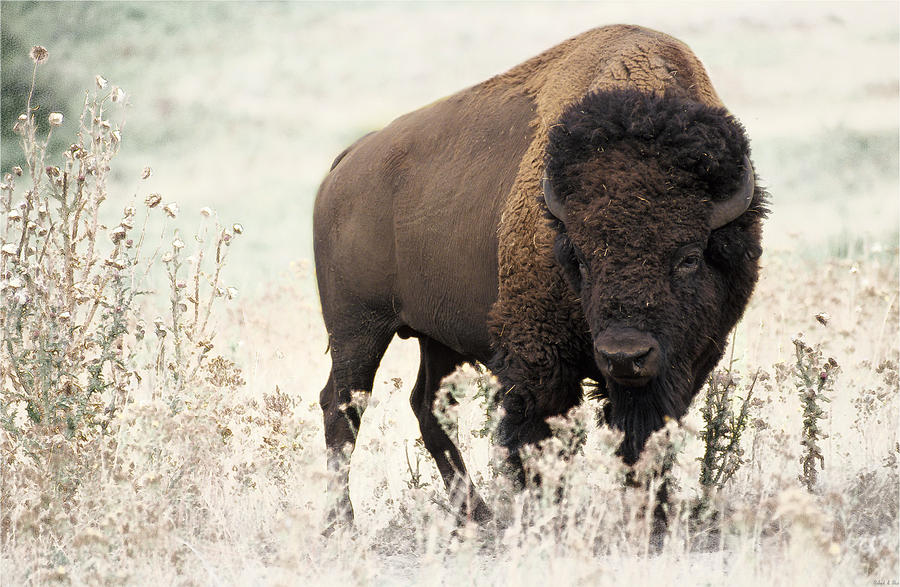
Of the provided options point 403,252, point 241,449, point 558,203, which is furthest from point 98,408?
point 558,203

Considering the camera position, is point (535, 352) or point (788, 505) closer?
point (788, 505)

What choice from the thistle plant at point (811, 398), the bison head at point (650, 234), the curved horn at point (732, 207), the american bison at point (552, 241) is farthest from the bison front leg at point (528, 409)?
the thistle plant at point (811, 398)

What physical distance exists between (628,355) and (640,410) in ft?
1.86

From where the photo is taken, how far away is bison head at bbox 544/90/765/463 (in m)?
4.25

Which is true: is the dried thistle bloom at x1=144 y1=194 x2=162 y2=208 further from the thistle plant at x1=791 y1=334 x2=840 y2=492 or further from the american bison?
the thistle plant at x1=791 y1=334 x2=840 y2=492

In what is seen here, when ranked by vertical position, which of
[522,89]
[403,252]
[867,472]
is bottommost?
[867,472]

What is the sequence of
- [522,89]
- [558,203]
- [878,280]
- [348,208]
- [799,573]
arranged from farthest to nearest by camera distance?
1. [878,280]
2. [348,208]
3. [522,89]
4. [558,203]
5. [799,573]

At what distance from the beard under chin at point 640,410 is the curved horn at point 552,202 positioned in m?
0.78

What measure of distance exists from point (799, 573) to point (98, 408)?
334 cm

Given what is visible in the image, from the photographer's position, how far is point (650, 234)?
429cm

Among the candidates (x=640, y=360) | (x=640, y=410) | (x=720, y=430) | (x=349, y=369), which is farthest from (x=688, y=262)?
(x=349, y=369)

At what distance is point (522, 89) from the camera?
5828 mm

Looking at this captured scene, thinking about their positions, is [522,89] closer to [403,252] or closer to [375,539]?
[403,252]

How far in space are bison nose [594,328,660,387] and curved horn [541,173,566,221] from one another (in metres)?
0.66
